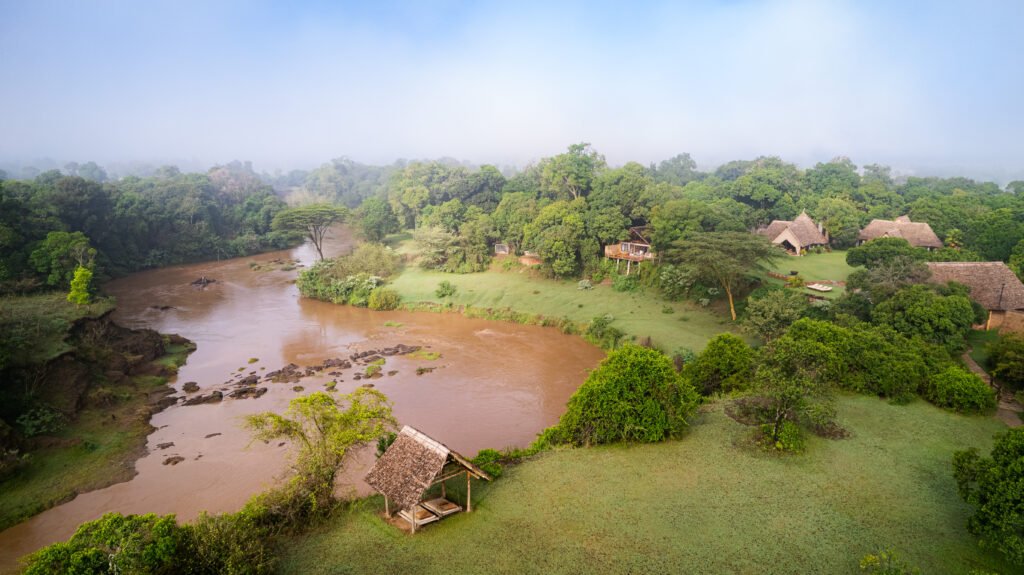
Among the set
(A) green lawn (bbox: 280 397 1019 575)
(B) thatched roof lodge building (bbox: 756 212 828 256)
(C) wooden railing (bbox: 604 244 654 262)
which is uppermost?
(B) thatched roof lodge building (bbox: 756 212 828 256)

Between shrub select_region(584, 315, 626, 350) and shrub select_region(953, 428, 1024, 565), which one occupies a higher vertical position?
shrub select_region(953, 428, 1024, 565)

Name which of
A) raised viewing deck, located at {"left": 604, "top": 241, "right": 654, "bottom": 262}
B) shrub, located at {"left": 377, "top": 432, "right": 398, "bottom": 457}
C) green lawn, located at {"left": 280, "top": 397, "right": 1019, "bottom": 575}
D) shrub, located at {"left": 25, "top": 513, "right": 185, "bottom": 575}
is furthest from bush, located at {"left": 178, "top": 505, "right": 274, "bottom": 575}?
raised viewing deck, located at {"left": 604, "top": 241, "right": 654, "bottom": 262}

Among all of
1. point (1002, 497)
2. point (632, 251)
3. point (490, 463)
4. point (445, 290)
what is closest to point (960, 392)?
point (1002, 497)

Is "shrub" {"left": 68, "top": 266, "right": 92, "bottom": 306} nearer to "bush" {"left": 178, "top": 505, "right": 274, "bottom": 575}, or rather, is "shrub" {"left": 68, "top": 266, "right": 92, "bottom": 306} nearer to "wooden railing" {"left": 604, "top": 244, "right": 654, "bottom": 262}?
"bush" {"left": 178, "top": 505, "right": 274, "bottom": 575}

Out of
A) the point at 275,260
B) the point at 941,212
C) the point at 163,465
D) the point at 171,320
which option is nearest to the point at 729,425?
the point at 163,465

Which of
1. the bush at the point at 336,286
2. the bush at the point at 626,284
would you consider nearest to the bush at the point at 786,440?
the bush at the point at 626,284

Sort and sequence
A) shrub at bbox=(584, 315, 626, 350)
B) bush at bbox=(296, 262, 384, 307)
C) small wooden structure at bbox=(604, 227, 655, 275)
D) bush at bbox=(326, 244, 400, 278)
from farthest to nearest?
bush at bbox=(326, 244, 400, 278)
bush at bbox=(296, 262, 384, 307)
small wooden structure at bbox=(604, 227, 655, 275)
shrub at bbox=(584, 315, 626, 350)

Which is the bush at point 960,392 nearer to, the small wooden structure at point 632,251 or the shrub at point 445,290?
the small wooden structure at point 632,251

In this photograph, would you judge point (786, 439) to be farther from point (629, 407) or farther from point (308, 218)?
point (308, 218)

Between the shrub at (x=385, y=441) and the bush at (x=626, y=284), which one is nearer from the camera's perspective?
the shrub at (x=385, y=441)
